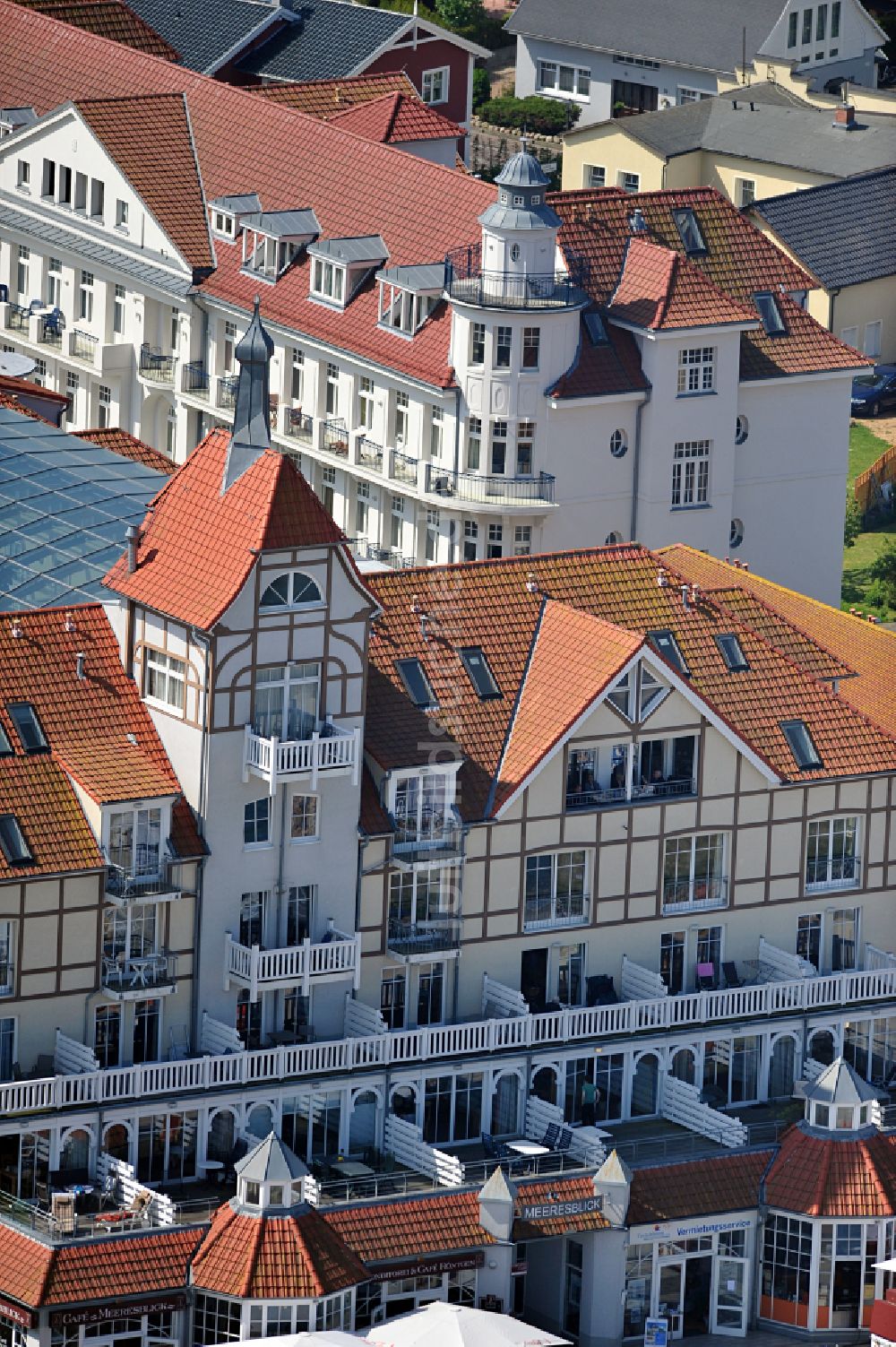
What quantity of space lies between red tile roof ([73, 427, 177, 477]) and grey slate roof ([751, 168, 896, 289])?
52.1m

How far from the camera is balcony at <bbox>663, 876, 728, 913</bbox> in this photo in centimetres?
12569

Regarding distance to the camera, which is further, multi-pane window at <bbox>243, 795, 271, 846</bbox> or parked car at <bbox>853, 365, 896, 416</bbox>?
parked car at <bbox>853, 365, 896, 416</bbox>

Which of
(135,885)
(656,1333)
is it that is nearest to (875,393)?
(656,1333)

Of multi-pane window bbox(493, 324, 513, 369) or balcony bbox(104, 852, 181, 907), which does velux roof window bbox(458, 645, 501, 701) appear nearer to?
balcony bbox(104, 852, 181, 907)

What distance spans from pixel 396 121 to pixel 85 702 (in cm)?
6005

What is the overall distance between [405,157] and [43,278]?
15797mm

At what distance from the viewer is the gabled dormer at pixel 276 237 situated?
16188 cm

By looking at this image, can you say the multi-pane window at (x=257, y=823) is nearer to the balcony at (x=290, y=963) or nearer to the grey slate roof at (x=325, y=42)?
the balcony at (x=290, y=963)

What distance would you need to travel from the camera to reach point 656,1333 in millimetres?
119125

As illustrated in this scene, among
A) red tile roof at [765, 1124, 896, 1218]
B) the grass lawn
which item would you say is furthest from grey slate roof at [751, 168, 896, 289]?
red tile roof at [765, 1124, 896, 1218]

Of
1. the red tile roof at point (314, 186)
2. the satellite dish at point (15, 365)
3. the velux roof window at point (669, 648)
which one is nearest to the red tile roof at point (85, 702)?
the velux roof window at point (669, 648)

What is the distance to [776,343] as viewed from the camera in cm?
15800

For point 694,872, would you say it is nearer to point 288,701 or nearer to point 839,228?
point 288,701

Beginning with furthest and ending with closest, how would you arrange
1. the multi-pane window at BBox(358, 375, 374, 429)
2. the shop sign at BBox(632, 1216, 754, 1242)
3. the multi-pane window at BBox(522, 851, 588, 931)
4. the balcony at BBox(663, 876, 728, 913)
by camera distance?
the multi-pane window at BBox(358, 375, 374, 429) → the balcony at BBox(663, 876, 728, 913) → the multi-pane window at BBox(522, 851, 588, 931) → the shop sign at BBox(632, 1216, 754, 1242)
